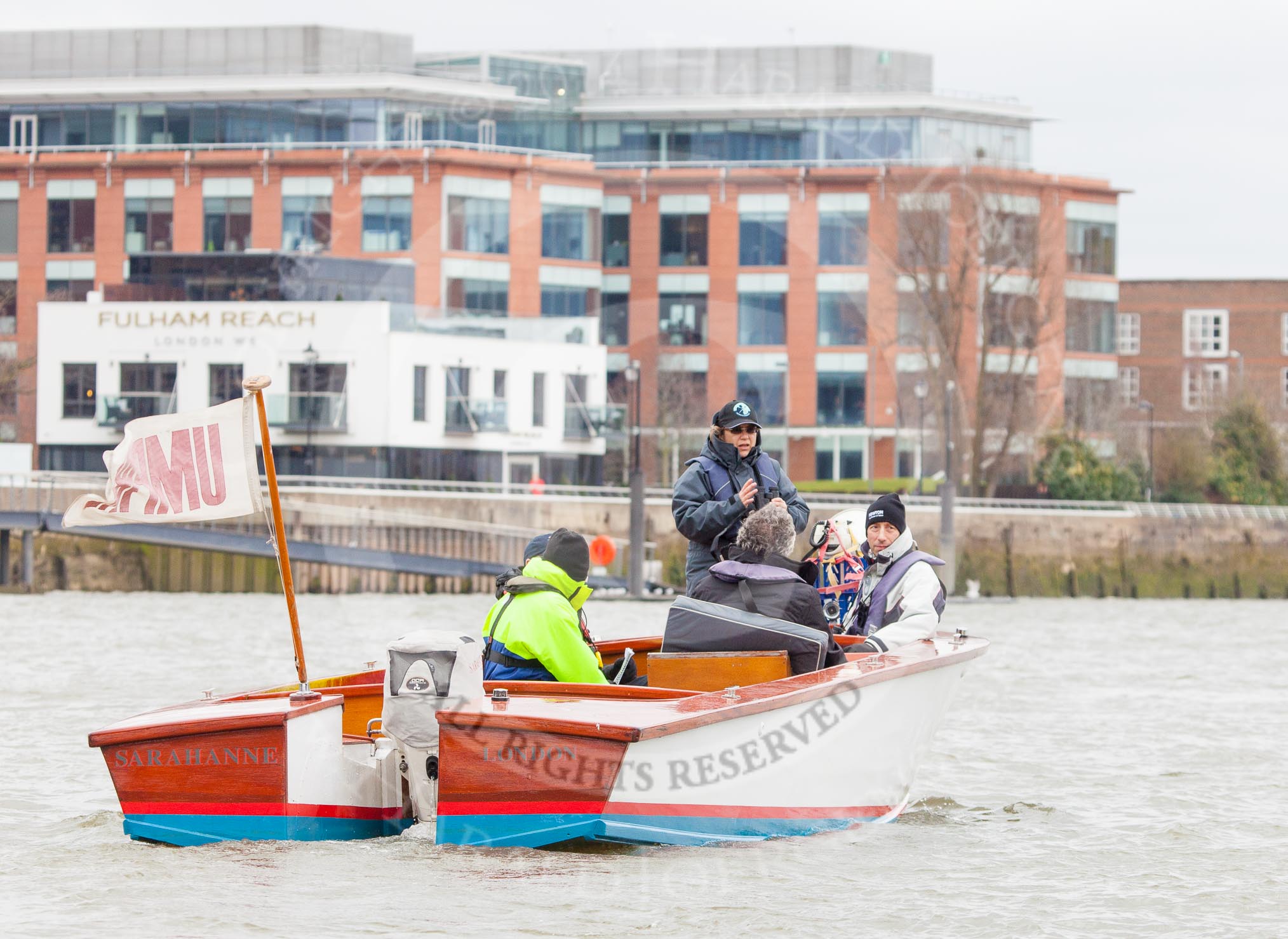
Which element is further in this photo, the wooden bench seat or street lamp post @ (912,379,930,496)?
street lamp post @ (912,379,930,496)

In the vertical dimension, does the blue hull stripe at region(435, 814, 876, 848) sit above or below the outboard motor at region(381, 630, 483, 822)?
below

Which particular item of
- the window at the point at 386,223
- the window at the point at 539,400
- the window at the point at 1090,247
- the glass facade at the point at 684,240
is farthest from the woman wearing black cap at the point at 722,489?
the window at the point at 1090,247

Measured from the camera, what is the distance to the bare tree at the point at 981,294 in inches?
1930

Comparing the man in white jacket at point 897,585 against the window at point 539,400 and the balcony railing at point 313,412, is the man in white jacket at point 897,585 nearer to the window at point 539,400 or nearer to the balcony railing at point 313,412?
the balcony railing at point 313,412

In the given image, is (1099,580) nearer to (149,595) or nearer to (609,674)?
(149,595)

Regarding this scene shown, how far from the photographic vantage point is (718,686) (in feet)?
30.3

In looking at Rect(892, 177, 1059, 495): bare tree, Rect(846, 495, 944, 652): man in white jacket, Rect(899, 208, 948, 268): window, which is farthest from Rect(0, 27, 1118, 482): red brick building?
Rect(846, 495, 944, 652): man in white jacket

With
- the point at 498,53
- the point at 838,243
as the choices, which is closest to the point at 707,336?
the point at 838,243

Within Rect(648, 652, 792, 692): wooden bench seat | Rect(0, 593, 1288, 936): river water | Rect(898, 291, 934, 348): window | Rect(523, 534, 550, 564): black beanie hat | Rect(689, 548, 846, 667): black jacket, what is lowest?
Rect(0, 593, 1288, 936): river water

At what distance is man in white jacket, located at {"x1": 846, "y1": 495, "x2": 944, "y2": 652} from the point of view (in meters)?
10.2

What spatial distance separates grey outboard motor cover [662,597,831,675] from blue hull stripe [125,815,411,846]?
1979 millimetres

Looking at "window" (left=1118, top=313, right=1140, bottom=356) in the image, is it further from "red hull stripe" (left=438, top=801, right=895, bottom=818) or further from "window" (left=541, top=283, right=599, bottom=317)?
"red hull stripe" (left=438, top=801, right=895, bottom=818)

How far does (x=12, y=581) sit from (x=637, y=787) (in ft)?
102

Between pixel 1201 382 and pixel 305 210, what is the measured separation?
3138cm
